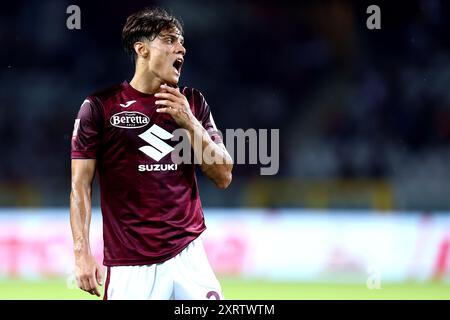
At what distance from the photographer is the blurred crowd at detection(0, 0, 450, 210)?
9016mm

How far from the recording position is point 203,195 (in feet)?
27.9

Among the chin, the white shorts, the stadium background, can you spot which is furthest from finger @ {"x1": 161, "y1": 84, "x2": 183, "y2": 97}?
the stadium background

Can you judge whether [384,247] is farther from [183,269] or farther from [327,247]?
[183,269]

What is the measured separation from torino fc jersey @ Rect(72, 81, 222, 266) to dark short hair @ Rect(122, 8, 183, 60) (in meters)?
0.34

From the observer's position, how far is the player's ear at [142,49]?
12.2 feet

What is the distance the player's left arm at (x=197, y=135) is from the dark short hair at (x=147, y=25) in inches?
11.7

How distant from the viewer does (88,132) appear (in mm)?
3564

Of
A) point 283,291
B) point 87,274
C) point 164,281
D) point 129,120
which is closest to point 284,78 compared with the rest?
point 283,291

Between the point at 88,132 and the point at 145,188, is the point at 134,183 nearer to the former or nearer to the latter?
the point at 145,188

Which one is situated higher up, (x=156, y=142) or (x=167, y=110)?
(x=167, y=110)

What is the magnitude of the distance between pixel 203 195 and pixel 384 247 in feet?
Result: 6.33

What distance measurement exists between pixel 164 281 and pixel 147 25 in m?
1.16

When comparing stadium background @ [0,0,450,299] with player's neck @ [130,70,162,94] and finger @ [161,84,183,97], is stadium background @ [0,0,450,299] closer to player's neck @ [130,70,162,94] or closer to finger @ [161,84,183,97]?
player's neck @ [130,70,162,94]
